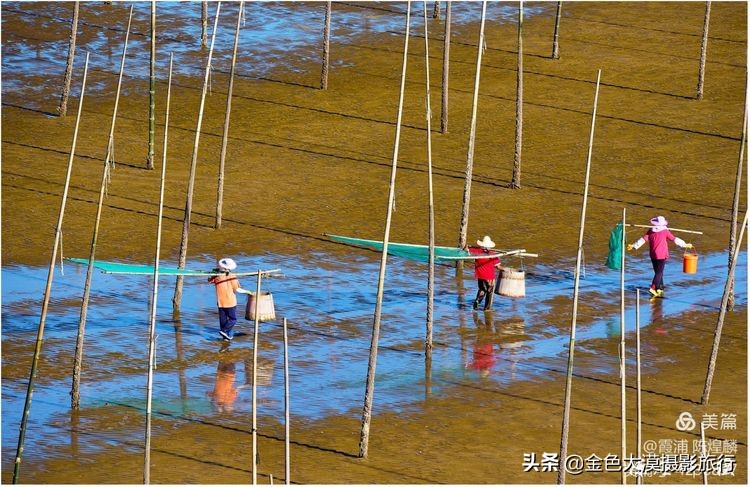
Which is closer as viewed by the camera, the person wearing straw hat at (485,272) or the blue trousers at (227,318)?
the blue trousers at (227,318)

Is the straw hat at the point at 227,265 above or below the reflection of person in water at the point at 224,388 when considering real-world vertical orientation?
above

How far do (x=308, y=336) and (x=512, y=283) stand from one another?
313 cm

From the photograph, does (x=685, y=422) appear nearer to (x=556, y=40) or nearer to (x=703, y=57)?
(x=703, y=57)

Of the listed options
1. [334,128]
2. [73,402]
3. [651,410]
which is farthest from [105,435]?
[334,128]

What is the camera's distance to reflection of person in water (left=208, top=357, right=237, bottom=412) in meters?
18.9

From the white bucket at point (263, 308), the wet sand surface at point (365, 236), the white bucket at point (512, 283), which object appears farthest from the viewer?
the white bucket at point (512, 283)

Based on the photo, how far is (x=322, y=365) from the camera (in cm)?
2047

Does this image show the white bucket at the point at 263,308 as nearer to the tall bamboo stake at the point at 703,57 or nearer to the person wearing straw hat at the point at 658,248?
the person wearing straw hat at the point at 658,248

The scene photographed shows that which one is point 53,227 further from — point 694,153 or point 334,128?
point 694,153

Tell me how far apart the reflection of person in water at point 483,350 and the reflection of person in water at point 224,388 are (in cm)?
316

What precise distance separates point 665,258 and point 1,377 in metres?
10.1

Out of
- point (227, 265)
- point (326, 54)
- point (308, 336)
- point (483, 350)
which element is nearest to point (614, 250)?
point (483, 350)

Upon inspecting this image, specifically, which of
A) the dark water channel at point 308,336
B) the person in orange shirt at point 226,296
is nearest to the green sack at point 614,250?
the dark water channel at point 308,336

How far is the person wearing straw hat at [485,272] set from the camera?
74.6ft
